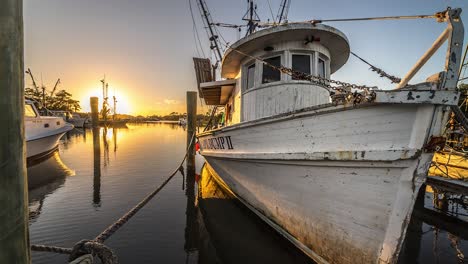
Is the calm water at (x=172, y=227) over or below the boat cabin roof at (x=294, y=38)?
below

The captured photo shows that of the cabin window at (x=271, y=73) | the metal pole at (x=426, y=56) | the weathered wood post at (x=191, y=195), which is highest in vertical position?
the cabin window at (x=271, y=73)

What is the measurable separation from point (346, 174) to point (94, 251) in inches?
127

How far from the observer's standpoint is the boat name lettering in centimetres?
623

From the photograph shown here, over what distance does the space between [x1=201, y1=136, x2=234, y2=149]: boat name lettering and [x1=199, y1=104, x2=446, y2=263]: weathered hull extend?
1.22m

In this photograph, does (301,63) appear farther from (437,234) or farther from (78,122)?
(78,122)

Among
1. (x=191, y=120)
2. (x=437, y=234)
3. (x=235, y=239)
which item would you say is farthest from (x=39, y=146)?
(x=437, y=234)

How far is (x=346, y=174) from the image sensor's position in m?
3.46

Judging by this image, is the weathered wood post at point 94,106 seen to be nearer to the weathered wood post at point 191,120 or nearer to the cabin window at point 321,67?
the weathered wood post at point 191,120

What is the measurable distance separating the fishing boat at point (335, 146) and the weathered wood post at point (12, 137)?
3418mm

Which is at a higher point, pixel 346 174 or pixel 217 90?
pixel 217 90

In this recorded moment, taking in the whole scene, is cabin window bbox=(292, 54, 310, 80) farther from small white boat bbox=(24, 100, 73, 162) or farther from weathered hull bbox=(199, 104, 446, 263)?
small white boat bbox=(24, 100, 73, 162)

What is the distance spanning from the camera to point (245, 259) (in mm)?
5148

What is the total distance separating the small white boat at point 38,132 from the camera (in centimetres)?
1220

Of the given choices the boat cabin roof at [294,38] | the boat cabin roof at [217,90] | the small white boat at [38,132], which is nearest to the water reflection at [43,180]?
the small white boat at [38,132]
